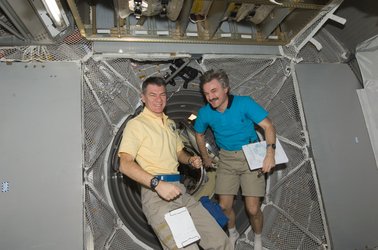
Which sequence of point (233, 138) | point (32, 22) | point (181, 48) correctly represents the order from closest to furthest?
point (32, 22)
point (233, 138)
point (181, 48)

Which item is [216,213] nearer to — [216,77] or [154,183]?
[154,183]

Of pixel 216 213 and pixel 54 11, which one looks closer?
pixel 54 11

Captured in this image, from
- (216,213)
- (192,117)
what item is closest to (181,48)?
(192,117)

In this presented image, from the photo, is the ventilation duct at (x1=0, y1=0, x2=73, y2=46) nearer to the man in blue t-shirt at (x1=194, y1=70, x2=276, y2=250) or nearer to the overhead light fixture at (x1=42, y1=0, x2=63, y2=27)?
the overhead light fixture at (x1=42, y1=0, x2=63, y2=27)

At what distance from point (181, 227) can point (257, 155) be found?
1.09 meters

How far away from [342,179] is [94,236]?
2587 mm

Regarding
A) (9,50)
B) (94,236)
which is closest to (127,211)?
(94,236)

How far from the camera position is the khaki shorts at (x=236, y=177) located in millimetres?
3021

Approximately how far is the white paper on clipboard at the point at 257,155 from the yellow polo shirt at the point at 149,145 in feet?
2.47

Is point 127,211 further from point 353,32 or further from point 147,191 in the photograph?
point 353,32

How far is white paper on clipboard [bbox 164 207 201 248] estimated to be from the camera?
7.25 ft

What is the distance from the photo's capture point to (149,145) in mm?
2518

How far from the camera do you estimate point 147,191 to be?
2492 millimetres

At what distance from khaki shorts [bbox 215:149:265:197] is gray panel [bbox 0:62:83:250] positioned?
56.1 inches
